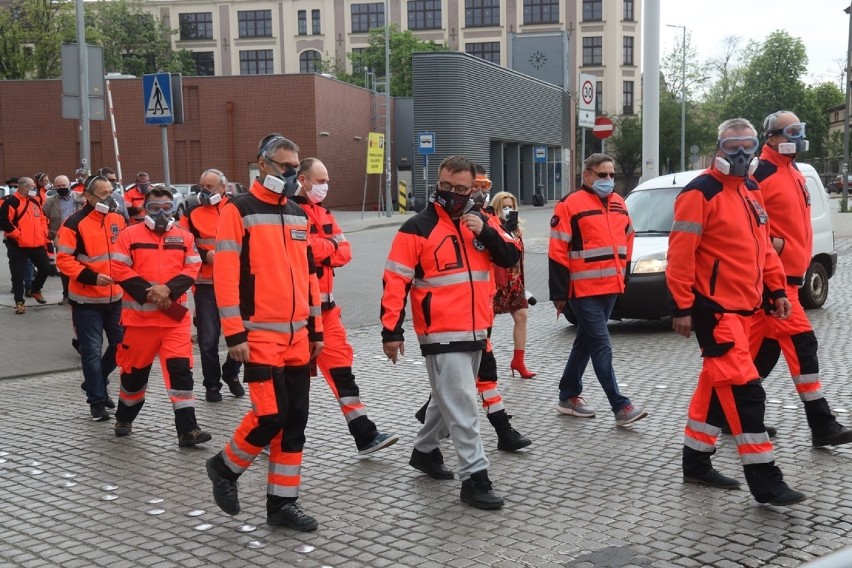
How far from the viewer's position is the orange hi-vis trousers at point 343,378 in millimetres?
6637

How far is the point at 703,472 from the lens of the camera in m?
5.75

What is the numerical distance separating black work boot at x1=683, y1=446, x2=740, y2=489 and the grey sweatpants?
3.85 feet

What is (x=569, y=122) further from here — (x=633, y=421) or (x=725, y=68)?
(x=633, y=421)

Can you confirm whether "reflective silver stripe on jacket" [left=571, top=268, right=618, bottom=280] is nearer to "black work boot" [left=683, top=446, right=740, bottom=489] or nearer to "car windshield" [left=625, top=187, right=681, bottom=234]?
"black work boot" [left=683, top=446, right=740, bottom=489]

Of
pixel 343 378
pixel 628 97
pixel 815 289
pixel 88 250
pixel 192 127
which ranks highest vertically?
pixel 628 97

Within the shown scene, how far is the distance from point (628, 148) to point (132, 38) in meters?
38.6

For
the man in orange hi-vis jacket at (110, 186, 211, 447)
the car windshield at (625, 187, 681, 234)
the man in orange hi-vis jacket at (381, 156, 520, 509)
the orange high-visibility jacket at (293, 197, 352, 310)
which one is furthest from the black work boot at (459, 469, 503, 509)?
the car windshield at (625, 187, 681, 234)

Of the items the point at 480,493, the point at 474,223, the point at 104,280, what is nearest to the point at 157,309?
the point at 104,280

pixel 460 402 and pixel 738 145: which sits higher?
pixel 738 145

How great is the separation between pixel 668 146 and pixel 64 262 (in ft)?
247

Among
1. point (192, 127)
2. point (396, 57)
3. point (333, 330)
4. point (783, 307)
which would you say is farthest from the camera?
point (396, 57)

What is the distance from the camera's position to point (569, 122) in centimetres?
6831

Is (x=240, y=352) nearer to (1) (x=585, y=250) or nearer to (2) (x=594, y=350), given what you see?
(2) (x=594, y=350)

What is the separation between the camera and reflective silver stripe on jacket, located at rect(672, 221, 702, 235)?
5.61m
